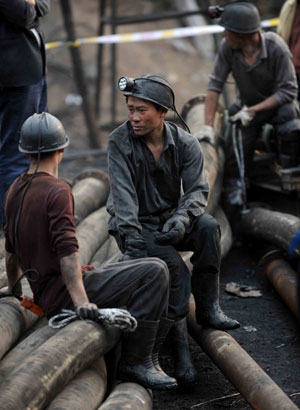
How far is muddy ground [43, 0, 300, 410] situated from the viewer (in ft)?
16.9

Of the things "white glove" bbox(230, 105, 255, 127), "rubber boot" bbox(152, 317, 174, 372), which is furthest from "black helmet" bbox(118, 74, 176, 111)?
"white glove" bbox(230, 105, 255, 127)

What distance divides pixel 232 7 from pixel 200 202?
130 inches

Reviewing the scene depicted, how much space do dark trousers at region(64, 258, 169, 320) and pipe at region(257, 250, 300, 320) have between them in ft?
5.88

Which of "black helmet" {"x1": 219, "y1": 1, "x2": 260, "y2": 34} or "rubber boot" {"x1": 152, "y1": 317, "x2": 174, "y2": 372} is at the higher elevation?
"black helmet" {"x1": 219, "y1": 1, "x2": 260, "y2": 34}

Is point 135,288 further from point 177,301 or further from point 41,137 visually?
point 41,137

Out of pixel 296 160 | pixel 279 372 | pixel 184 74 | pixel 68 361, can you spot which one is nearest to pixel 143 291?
pixel 68 361

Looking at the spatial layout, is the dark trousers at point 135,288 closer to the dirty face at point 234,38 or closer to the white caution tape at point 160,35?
the dirty face at point 234,38

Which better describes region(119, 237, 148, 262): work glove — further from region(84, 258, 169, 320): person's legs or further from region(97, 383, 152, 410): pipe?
region(97, 383, 152, 410): pipe

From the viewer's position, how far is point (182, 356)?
5.25 m

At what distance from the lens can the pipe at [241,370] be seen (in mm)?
4461

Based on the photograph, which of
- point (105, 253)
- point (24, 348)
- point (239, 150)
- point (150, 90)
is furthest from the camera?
point (239, 150)

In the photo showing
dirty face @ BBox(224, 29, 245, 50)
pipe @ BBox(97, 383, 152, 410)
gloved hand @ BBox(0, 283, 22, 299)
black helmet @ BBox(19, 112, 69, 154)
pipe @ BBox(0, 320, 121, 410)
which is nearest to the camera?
pipe @ BBox(0, 320, 121, 410)

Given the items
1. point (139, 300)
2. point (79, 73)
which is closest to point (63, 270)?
point (139, 300)

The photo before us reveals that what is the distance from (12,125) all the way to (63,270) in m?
2.33
